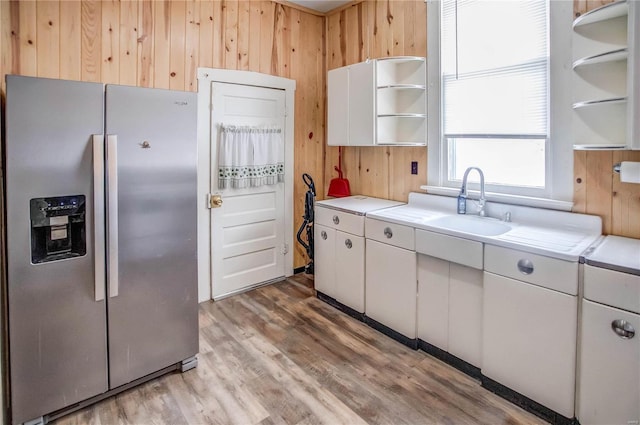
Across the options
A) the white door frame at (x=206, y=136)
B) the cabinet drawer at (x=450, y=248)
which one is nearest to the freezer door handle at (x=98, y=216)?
the white door frame at (x=206, y=136)

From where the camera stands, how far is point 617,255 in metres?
1.85

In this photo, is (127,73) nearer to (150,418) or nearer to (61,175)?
(61,175)

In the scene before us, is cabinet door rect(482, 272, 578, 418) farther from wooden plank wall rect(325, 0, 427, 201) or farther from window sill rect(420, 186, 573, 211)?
wooden plank wall rect(325, 0, 427, 201)

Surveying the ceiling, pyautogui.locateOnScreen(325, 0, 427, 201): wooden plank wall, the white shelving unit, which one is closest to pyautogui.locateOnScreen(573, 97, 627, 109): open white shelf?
the white shelving unit

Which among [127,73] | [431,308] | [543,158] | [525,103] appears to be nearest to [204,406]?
[431,308]

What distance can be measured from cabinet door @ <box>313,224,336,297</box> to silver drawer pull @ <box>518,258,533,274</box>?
161 cm

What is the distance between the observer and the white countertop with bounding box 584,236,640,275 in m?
1.70

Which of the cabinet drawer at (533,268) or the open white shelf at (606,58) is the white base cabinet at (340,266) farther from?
the open white shelf at (606,58)

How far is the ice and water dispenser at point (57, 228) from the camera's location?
6.22 feet

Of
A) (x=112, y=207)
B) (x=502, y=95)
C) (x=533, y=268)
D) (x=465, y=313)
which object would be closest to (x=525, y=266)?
(x=533, y=268)

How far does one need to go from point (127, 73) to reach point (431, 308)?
2878 millimetres

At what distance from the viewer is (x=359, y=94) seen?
340 cm

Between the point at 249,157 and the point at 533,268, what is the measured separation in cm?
260

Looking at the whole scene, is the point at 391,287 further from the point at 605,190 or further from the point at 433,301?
the point at 605,190
